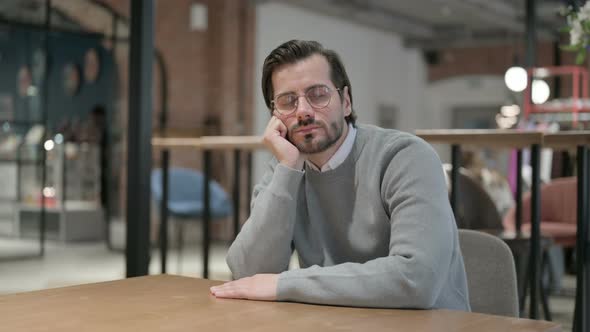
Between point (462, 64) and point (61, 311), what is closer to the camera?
point (61, 311)

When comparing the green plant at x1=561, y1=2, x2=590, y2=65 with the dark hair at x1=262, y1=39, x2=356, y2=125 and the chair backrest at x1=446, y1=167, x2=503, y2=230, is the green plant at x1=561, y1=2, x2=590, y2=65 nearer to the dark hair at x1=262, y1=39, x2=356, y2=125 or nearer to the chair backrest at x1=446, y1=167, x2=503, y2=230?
the chair backrest at x1=446, y1=167, x2=503, y2=230

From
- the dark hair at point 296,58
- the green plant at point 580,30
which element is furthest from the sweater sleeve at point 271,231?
the green plant at point 580,30

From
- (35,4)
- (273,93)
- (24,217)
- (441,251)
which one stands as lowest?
(24,217)

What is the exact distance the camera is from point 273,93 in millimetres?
1763

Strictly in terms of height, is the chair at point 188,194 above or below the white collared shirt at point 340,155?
below

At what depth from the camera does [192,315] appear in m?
1.24

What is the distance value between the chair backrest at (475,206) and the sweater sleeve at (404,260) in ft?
7.92

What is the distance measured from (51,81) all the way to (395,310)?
6337 mm

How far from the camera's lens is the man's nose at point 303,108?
5.57 feet

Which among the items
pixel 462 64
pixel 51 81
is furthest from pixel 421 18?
pixel 51 81

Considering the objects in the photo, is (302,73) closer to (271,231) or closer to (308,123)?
(308,123)

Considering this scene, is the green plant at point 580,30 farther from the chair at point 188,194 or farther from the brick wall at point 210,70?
the brick wall at point 210,70

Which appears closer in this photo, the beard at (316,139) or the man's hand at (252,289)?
the man's hand at (252,289)

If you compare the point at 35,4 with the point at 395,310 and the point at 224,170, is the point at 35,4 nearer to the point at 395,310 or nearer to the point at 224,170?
the point at 224,170
